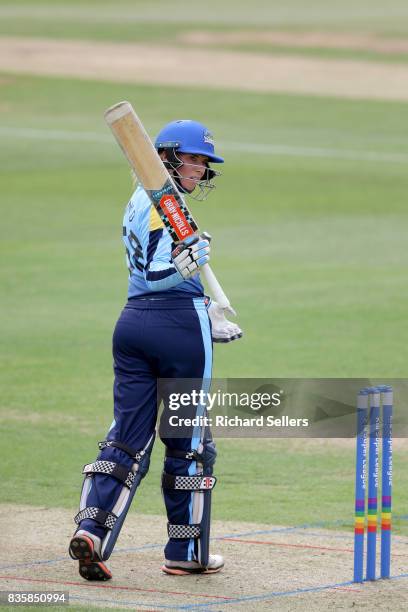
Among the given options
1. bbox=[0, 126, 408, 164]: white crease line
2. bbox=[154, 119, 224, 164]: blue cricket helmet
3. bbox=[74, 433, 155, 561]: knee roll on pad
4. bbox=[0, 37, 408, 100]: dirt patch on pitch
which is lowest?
bbox=[74, 433, 155, 561]: knee roll on pad

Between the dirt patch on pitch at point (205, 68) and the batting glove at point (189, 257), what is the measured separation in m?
28.4

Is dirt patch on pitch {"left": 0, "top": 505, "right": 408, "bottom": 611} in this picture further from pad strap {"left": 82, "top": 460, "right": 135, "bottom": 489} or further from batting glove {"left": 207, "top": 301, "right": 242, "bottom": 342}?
batting glove {"left": 207, "top": 301, "right": 242, "bottom": 342}

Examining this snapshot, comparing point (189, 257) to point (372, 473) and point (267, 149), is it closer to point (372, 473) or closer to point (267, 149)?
point (372, 473)

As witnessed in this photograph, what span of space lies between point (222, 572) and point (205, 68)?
32856 mm

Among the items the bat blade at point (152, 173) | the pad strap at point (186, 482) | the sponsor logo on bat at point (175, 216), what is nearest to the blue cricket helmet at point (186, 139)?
the bat blade at point (152, 173)

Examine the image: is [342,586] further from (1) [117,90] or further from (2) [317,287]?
(1) [117,90]

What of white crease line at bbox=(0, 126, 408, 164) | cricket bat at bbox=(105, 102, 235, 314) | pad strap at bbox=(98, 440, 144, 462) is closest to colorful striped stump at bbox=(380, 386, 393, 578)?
cricket bat at bbox=(105, 102, 235, 314)

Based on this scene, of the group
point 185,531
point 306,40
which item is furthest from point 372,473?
point 306,40

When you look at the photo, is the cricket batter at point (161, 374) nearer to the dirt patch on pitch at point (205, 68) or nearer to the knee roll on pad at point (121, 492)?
the knee roll on pad at point (121, 492)

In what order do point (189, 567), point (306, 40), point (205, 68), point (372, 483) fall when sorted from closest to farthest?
1. point (372, 483)
2. point (189, 567)
3. point (205, 68)
4. point (306, 40)

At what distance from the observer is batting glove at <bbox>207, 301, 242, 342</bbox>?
6.91 m

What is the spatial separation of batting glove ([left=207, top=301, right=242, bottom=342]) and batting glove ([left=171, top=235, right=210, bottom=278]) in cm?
41

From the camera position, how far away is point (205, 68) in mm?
38750

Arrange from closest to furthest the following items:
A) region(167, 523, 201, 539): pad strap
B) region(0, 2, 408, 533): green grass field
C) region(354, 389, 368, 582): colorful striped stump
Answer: region(354, 389, 368, 582): colorful striped stump < region(167, 523, 201, 539): pad strap < region(0, 2, 408, 533): green grass field
